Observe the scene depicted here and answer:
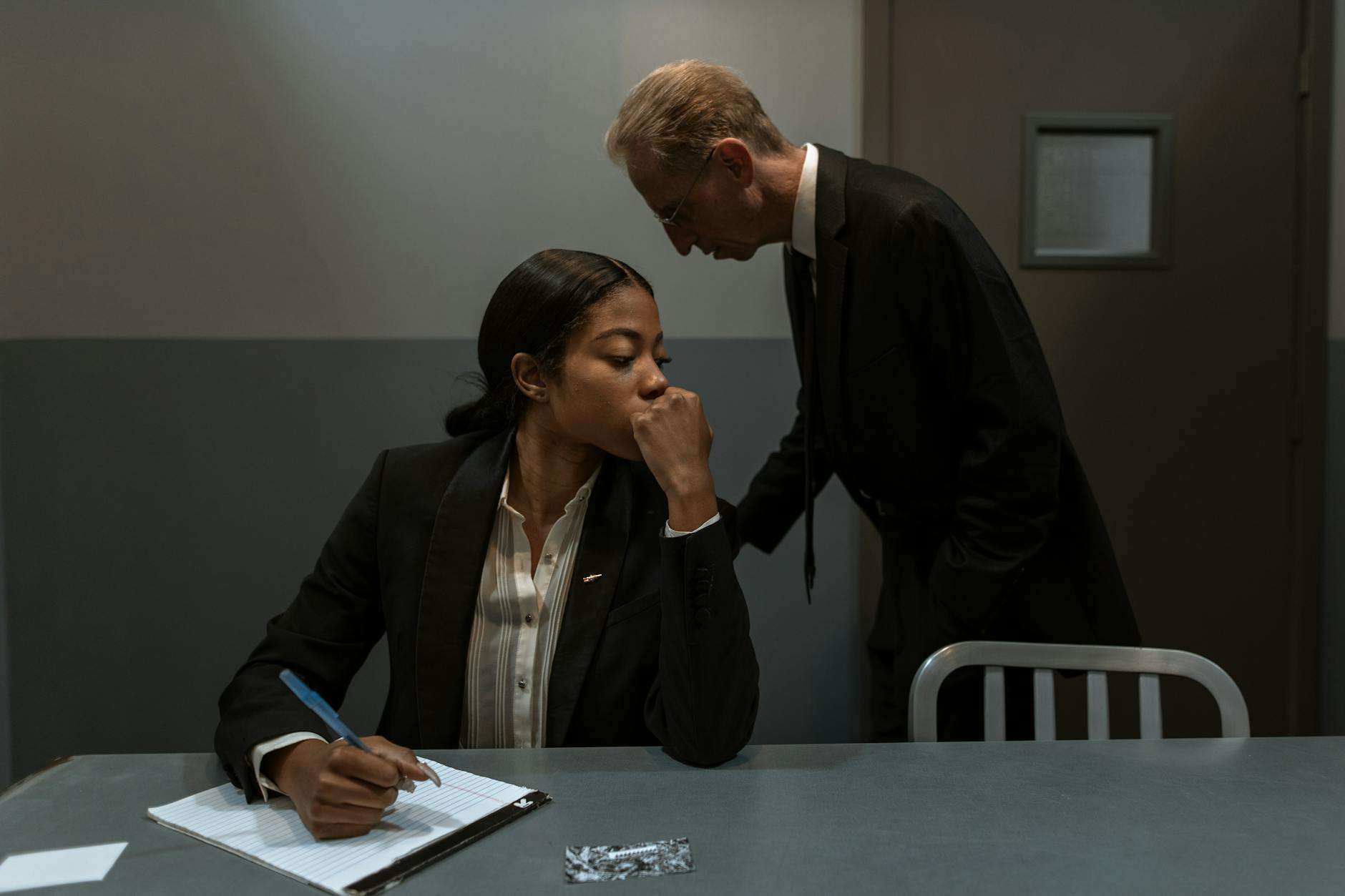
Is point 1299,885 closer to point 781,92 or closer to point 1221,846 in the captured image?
point 1221,846

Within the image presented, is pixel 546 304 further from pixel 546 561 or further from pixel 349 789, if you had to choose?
pixel 349 789

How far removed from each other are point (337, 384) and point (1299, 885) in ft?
7.01

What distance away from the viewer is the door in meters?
2.36

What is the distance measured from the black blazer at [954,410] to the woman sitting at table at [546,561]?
423 mm

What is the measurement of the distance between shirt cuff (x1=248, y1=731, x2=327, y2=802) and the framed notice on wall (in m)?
2.04

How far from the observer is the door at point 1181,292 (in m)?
2.36

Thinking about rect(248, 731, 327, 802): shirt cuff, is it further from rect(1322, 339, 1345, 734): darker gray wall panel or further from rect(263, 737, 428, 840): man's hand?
rect(1322, 339, 1345, 734): darker gray wall panel

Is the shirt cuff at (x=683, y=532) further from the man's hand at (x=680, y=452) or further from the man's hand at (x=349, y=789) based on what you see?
the man's hand at (x=349, y=789)

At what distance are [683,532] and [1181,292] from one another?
1.82 metres

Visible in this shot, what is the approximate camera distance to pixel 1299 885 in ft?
2.84

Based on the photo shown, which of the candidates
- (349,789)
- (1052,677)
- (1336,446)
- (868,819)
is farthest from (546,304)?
(1336,446)

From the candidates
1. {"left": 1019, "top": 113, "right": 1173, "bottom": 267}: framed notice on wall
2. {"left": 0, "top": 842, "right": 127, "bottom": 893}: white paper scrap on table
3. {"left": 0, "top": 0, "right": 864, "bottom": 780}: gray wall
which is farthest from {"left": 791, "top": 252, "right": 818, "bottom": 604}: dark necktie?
{"left": 0, "top": 842, "right": 127, "bottom": 893}: white paper scrap on table

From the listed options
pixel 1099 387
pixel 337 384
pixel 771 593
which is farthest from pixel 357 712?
pixel 1099 387

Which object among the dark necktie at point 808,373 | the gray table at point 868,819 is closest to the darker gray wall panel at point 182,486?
the dark necktie at point 808,373
